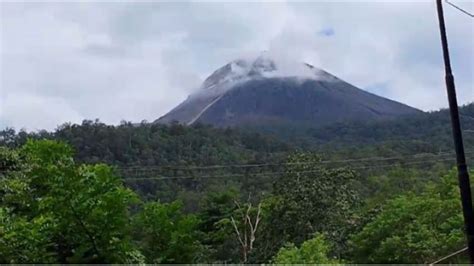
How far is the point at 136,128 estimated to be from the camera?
156 ft

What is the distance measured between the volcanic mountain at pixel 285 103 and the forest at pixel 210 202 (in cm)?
5623

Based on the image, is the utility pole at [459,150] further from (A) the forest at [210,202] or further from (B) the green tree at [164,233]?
(B) the green tree at [164,233]

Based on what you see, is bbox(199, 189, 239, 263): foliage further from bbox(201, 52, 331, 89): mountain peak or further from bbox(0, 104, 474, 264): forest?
bbox(201, 52, 331, 89): mountain peak

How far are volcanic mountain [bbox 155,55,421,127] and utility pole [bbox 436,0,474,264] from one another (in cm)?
9470

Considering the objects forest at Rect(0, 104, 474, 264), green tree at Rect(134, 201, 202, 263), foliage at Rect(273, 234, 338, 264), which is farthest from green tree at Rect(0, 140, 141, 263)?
green tree at Rect(134, 201, 202, 263)

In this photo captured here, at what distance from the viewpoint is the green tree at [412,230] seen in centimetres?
1805

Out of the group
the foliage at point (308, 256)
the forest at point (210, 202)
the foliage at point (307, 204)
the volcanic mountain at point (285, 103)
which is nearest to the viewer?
the forest at point (210, 202)

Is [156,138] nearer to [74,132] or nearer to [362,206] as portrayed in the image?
[74,132]

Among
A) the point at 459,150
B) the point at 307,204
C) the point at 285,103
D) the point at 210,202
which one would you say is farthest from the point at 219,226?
the point at 285,103

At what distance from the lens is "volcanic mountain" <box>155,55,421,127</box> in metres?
110

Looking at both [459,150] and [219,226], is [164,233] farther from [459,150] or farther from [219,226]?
[459,150]

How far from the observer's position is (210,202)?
1129 inches

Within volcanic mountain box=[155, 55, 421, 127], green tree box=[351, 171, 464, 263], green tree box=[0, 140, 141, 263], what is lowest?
green tree box=[351, 171, 464, 263]

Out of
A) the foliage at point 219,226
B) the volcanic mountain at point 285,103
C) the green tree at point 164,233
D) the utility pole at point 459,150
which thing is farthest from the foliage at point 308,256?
the volcanic mountain at point 285,103
